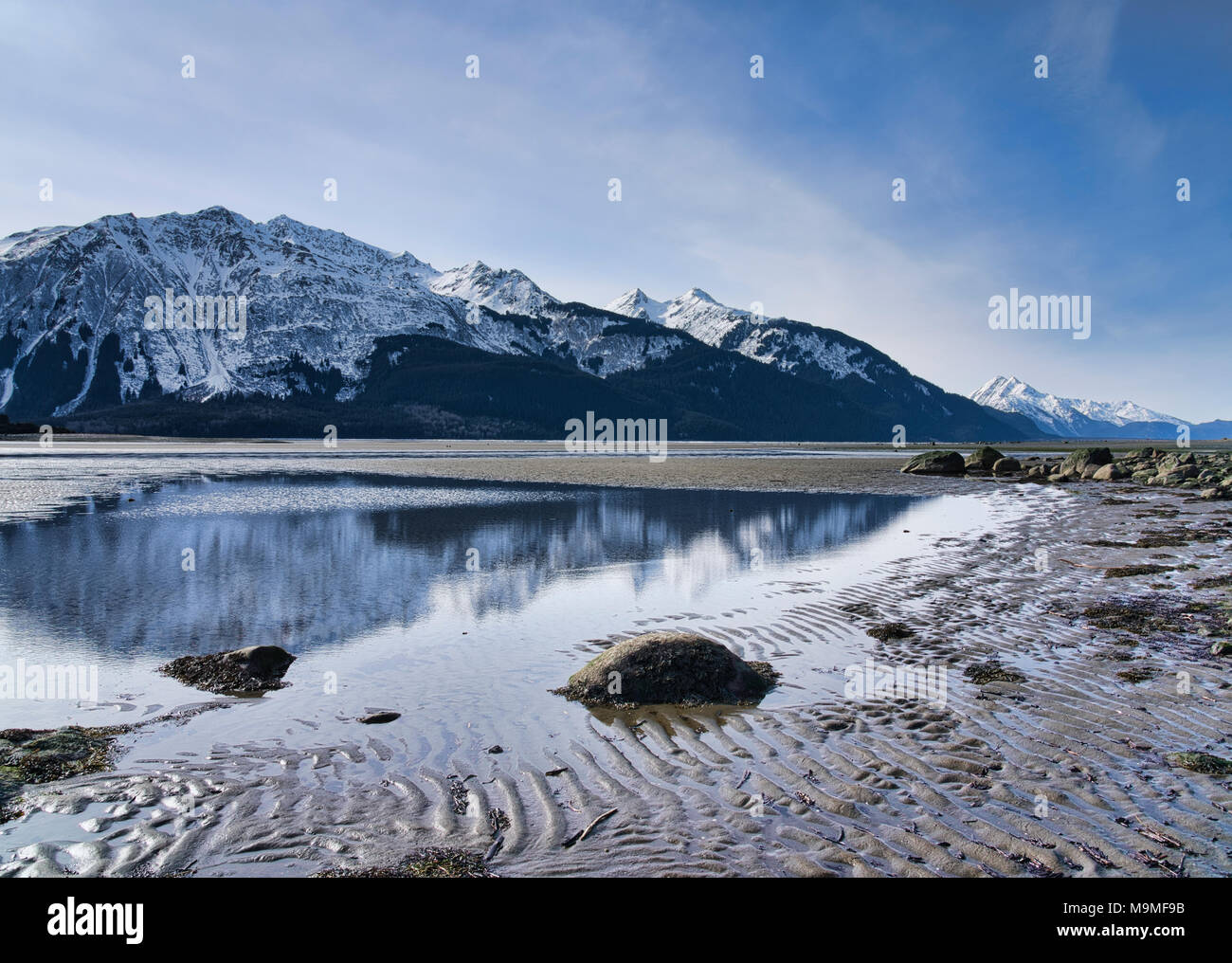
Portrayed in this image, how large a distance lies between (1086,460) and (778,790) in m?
65.8

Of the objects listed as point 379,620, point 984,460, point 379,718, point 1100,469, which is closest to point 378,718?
point 379,718

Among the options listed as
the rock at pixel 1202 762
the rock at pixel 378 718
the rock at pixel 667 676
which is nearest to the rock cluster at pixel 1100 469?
the rock at pixel 1202 762

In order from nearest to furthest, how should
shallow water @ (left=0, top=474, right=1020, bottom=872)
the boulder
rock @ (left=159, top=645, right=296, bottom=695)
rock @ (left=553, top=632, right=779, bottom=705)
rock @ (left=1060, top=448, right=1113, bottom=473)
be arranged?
shallow water @ (left=0, top=474, right=1020, bottom=872) < the boulder < rock @ (left=553, top=632, right=779, bottom=705) < rock @ (left=159, top=645, right=296, bottom=695) < rock @ (left=1060, top=448, right=1113, bottom=473)

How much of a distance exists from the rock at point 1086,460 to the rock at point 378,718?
6386 centimetres

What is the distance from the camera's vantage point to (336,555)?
22.3 metres

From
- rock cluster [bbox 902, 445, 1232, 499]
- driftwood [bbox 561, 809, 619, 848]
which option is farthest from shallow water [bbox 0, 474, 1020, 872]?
rock cluster [bbox 902, 445, 1232, 499]

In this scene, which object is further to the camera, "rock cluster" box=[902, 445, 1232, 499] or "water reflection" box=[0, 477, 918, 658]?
"rock cluster" box=[902, 445, 1232, 499]

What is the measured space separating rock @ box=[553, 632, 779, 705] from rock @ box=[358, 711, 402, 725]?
2351 mm

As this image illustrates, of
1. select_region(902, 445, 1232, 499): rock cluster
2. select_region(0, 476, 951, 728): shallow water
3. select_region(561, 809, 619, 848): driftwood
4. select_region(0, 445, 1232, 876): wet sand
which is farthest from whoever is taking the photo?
select_region(902, 445, 1232, 499): rock cluster

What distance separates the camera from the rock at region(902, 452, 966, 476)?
6594 cm

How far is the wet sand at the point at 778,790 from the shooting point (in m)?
5.83

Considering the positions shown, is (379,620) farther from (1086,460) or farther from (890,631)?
(1086,460)

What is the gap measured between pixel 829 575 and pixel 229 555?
1885cm

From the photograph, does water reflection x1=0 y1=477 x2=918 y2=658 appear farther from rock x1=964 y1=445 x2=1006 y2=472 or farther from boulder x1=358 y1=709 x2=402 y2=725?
rock x1=964 y1=445 x2=1006 y2=472
